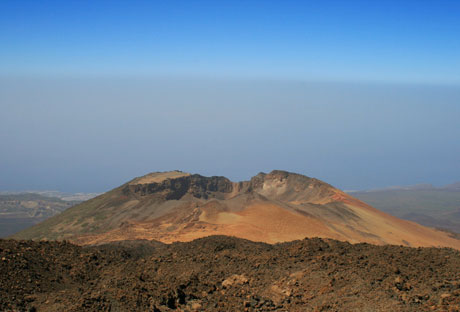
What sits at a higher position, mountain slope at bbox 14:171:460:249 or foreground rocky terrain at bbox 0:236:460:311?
foreground rocky terrain at bbox 0:236:460:311

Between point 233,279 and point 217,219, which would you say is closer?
point 233,279

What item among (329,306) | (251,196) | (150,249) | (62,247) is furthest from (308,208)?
(329,306)

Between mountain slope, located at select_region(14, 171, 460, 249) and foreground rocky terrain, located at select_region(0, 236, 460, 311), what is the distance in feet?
35.2

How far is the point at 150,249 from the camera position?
20.7m

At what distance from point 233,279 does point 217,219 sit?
19054mm

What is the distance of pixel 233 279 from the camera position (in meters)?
14.1

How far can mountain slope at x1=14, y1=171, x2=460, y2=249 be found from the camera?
30.1m

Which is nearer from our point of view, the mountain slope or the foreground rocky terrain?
the foreground rocky terrain

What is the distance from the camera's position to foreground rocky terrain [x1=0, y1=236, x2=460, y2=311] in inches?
→ 450

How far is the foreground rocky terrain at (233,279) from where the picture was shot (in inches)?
450

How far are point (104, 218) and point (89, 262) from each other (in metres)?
23.6

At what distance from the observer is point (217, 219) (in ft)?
109

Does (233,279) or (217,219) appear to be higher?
(233,279)

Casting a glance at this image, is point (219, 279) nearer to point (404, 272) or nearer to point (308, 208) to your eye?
point (404, 272)
